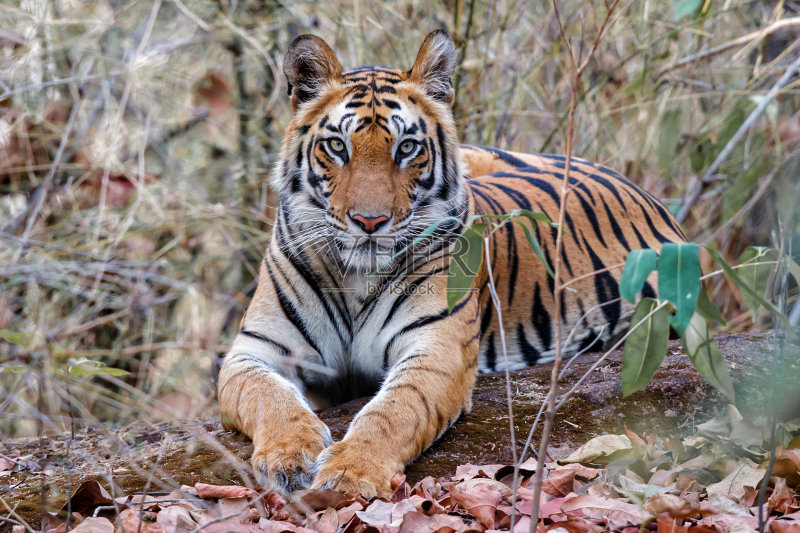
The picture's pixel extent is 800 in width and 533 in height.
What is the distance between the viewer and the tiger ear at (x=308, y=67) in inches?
136

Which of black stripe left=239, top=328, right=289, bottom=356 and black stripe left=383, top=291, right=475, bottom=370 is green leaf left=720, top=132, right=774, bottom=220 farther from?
black stripe left=239, top=328, right=289, bottom=356

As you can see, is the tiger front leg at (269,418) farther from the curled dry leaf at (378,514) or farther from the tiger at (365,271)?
the curled dry leaf at (378,514)

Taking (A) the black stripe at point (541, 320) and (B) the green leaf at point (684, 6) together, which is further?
(A) the black stripe at point (541, 320)

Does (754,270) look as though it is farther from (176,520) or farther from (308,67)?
(308,67)

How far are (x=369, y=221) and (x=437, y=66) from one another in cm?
94

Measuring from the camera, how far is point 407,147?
11.0 ft

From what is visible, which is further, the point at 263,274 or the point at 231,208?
the point at 231,208

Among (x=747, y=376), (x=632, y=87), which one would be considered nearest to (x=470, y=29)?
(x=632, y=87)

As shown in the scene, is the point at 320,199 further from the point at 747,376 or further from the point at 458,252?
the point at 747,376

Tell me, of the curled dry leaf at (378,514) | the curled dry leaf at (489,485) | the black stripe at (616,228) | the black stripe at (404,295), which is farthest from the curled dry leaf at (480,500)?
the black stripe at (616,228)

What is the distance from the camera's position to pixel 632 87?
17.1ft

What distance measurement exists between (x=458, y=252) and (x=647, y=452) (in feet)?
3.76

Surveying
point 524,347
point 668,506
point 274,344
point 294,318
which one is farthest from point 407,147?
point 668,506

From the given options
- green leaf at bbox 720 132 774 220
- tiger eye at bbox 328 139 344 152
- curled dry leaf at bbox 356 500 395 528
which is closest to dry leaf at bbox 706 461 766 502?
curled dry leaf at bbox 356 500 395 528
